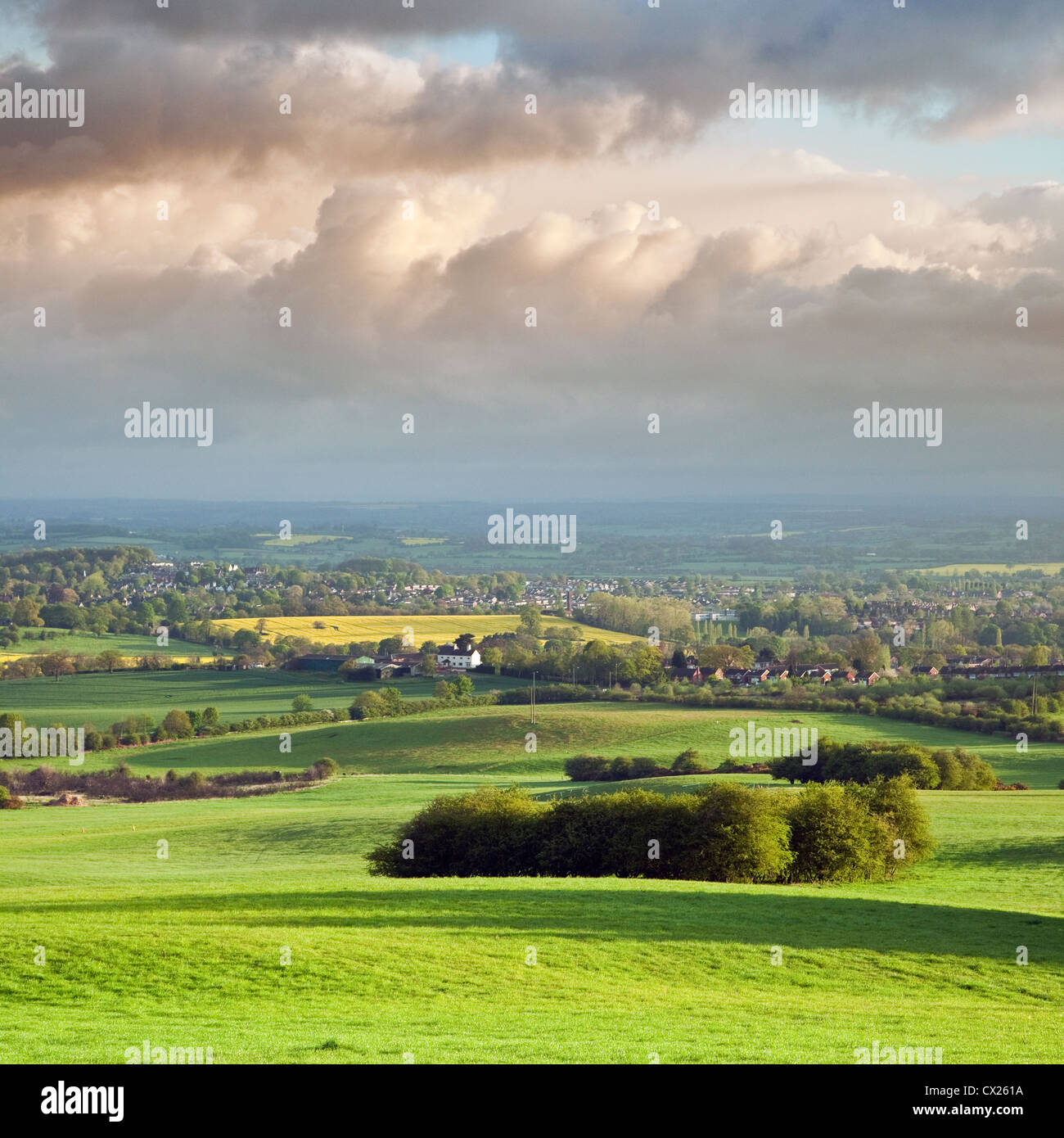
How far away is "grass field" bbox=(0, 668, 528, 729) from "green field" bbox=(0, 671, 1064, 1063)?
4469cm

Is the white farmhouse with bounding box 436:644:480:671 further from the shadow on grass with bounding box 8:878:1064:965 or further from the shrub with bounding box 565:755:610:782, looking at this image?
the shadow on grass with bounding box 8:878:1064:965

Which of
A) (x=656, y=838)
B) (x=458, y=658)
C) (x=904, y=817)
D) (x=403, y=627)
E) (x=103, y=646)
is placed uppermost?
(x=403, y=627)

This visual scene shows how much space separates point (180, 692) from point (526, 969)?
8780 cm

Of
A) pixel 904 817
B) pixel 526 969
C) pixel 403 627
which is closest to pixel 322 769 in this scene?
pixel 904 817

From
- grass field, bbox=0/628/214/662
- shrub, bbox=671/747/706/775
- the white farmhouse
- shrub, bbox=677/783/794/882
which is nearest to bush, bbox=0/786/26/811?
shrub, bbox=671/747/706/775

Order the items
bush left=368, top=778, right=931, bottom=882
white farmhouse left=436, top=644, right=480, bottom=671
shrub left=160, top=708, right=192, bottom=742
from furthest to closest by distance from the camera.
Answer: white farmhouse left=436, top=644, right=480, bottom=671
shrub left=160, top=708, right=192, bottom=742
bush left=368, top=778, right=931, bottom=882

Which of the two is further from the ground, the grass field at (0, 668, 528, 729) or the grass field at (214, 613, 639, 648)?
the grass field at (214, 613, 639, 648)

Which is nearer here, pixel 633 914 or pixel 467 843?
pixel 633 914

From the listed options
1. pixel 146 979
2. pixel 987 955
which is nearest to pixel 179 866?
pixel 146 979

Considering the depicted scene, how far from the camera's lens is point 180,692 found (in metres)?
106

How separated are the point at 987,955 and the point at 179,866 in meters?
30.8

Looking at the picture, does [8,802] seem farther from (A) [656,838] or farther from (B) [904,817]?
(B) [904,817]

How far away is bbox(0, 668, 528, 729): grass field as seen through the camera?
94.7 meters
